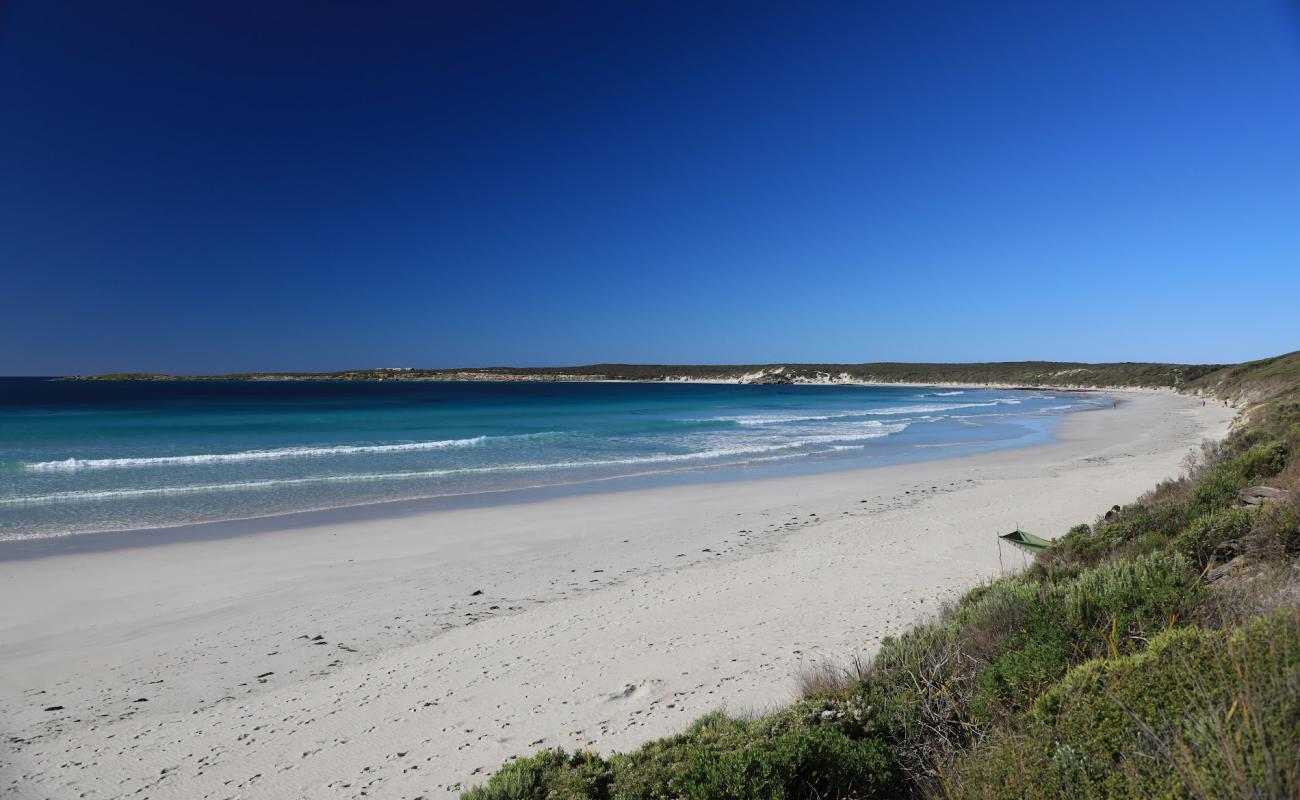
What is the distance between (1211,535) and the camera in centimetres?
565

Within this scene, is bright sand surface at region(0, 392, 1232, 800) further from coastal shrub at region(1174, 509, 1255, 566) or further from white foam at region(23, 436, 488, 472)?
white foam at region(23, 436, 488, 472)

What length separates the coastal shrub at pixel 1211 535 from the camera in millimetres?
5516

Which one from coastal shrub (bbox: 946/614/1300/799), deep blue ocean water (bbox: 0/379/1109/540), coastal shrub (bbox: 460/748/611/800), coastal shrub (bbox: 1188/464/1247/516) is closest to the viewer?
coastal shrub (bbox: 946/614/1300/799)

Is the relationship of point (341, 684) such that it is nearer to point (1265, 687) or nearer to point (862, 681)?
point (862, 681)

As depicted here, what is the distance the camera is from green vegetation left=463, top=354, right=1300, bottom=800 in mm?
2305

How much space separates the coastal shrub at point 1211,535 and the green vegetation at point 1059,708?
18 mm

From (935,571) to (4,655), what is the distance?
11541mm

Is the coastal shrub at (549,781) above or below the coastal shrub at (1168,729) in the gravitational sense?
below

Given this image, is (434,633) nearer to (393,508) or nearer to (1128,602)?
(1128,602)

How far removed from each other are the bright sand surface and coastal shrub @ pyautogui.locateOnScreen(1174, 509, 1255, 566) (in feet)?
7.99

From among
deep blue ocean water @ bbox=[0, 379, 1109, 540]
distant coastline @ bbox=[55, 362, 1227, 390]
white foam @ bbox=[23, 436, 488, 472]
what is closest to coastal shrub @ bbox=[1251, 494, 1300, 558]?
deep blue ocean water @ bbox=[0, 379, 1109, 540]

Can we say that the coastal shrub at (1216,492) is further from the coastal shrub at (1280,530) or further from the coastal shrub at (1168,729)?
the coastal shrub at (1168,729)

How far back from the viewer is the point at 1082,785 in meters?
2.47

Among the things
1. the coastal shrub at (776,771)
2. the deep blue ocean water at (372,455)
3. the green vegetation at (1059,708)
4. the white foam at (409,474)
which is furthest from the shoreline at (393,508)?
the coastal shrub at (776,771)
